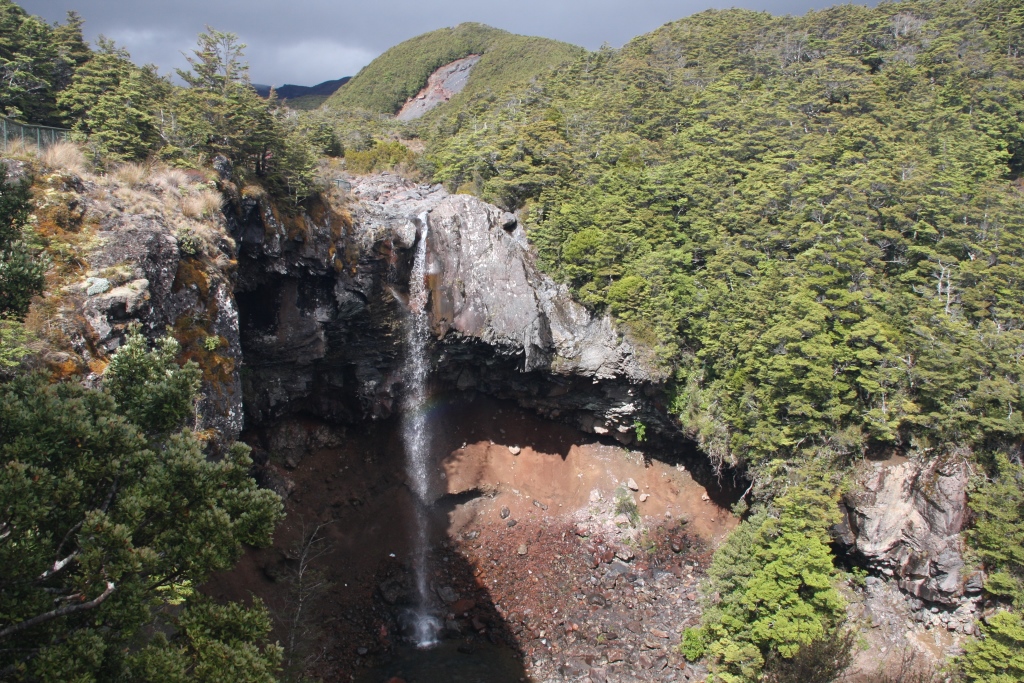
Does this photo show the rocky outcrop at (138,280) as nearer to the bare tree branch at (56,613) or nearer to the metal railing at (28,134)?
the metal railing at (28,134)

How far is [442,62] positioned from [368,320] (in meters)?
64.9

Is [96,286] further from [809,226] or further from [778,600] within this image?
[809,226]

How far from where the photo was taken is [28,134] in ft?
50.2

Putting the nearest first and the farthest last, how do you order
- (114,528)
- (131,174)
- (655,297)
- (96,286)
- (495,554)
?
(114,528) → (96,286) → (131,174) → (495,554) → (655,297)

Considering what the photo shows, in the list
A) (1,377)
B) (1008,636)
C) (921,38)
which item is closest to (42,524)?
(1,377)

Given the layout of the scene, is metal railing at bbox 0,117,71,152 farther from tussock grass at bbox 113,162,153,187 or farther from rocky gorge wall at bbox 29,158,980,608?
rocky gorge wall at bbox 29,158,980,608

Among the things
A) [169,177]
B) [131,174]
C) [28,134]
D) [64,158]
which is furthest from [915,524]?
[28,134]

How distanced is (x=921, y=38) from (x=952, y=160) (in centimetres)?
1721

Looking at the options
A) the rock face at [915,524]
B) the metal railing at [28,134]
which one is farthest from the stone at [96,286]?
the rock face at [915,524]

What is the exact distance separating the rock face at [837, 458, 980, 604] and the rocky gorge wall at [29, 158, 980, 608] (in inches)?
1.6

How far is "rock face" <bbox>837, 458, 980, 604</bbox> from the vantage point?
16734 mm

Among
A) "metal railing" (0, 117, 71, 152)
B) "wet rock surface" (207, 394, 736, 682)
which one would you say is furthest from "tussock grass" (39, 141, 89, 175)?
"wet rock surface" (207, 394, 736, 682)

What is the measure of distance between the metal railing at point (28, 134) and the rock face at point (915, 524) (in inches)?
966

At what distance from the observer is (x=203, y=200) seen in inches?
627
